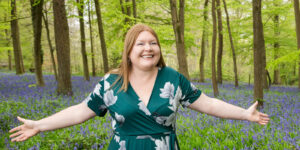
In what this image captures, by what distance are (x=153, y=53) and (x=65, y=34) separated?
7.82 meters

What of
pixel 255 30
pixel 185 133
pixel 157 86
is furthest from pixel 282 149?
pixel 255 30

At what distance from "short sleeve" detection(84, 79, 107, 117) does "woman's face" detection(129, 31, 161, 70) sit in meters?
0.41

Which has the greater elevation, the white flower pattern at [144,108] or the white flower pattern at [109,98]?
the white flower pattern at [109,98]

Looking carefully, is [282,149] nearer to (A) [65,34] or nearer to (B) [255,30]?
(B) [255,30]

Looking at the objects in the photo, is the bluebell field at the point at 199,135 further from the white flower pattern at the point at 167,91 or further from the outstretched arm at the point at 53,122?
the white flower pattern at the point at 167,91

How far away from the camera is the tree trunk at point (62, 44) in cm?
848

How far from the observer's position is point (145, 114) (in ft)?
5.91

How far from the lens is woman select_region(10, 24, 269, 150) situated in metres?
Answer: 1.83

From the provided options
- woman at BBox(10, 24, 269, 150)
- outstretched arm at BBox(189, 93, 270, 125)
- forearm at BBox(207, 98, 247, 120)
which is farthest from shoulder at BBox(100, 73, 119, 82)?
forearm at BBox(207, 98, 247, 120)

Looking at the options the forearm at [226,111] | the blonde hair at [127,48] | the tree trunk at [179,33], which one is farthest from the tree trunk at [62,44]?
the forearm at [226,111]

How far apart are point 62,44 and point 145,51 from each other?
7.73m

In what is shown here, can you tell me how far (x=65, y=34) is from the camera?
28.8 ft

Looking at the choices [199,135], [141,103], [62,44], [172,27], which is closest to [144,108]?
[141,103]

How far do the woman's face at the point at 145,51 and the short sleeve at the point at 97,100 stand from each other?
41cm
